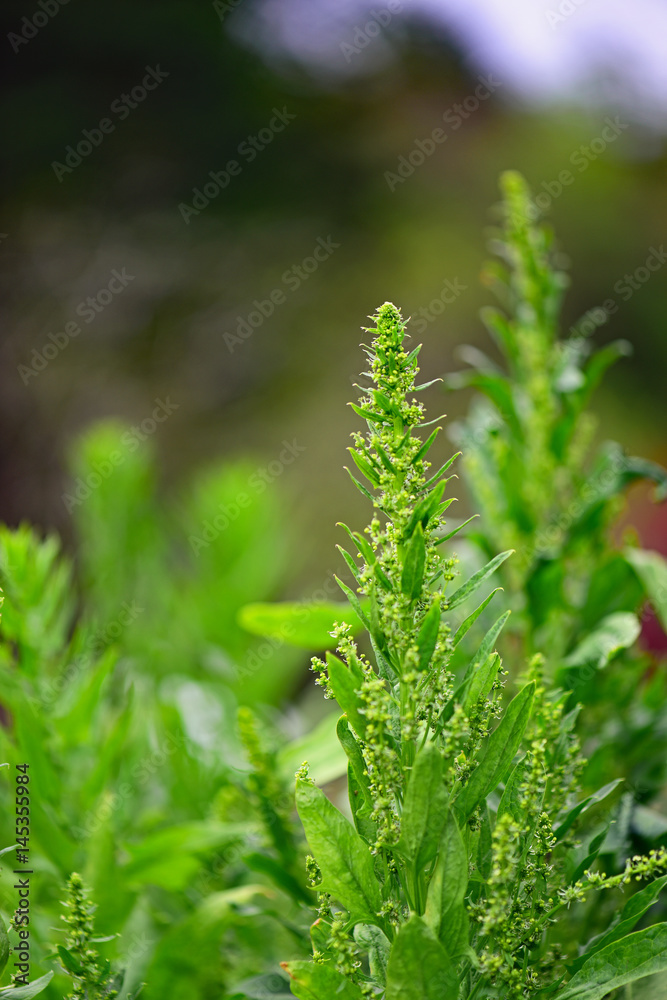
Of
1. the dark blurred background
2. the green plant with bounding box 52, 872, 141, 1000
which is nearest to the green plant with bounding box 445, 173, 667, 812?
the green plant with bounding box 52, 872, 141, 1000

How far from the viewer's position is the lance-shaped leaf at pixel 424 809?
351 millimetres

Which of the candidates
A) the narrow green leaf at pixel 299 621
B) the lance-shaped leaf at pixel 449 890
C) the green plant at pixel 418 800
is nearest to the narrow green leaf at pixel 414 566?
the green plant at pixel 418 800

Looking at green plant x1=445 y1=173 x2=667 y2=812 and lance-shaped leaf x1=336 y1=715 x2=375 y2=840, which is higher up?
green plant x1=445 y1=173 x2=667 y2=812

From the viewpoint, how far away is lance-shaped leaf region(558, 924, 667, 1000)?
0.39 m

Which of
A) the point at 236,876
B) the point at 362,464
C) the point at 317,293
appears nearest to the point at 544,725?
the point at 362,464

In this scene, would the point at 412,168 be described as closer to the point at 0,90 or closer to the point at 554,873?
the point at 0,90

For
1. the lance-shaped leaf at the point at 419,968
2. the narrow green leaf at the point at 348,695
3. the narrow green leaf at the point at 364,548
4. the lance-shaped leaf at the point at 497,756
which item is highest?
the narrow green leaf at the point at 364,548

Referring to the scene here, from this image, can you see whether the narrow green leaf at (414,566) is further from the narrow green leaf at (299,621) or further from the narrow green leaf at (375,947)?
the narrow green leaf at (299,621)

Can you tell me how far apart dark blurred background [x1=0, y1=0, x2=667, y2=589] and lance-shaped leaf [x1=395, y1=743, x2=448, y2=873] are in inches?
81.3

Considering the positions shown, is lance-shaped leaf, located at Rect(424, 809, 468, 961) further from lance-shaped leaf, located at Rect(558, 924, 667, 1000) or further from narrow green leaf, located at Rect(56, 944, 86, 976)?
narrow green leaf, located at Rect(56, 944, 86, 976)

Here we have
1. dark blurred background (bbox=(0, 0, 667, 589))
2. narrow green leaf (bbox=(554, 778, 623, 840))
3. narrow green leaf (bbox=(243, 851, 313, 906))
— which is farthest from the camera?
dark blurred background (bbox=(0, 0, 667, 589))

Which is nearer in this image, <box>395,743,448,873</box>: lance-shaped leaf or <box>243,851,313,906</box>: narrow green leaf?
<box>395,743,448,873</box>: lance-shaped leaf

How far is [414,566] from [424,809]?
0.12 meters

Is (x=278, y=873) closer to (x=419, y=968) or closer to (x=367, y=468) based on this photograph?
(x=419, y=968)
